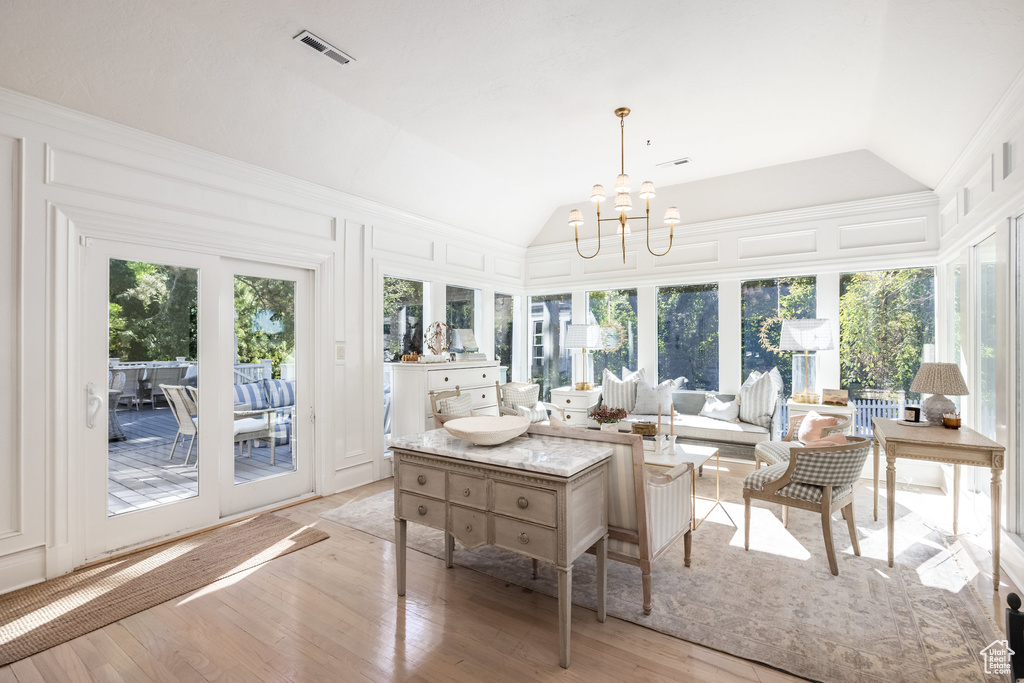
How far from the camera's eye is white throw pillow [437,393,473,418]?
468 centimetres

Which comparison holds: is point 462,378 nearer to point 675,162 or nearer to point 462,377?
point 462,377

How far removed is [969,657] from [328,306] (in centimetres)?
472

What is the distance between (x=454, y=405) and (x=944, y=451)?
360cm

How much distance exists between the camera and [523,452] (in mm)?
2318

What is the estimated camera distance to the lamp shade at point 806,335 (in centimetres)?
494

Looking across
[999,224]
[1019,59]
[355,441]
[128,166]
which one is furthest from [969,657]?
[128,166]

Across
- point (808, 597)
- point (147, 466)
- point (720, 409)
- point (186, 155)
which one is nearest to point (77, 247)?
point (186, 155)

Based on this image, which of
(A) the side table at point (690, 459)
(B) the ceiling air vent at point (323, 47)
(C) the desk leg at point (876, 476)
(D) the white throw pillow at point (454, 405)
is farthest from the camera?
(D) the white throw pillow at point (454, 405)

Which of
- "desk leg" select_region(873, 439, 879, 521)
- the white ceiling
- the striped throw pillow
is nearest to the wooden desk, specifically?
"desk leg" select_region(873, 439, 879, 521)

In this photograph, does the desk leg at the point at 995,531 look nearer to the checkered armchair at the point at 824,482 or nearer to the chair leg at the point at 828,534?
the checkered armchair at the point at 824,482

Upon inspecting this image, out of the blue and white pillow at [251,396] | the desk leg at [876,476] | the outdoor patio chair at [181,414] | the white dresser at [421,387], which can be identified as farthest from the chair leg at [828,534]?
the outdoor patio chair at [181,414]

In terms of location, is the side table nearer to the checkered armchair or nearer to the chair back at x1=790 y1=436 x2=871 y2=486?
the checkered armchair

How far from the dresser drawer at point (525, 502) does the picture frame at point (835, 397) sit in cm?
416

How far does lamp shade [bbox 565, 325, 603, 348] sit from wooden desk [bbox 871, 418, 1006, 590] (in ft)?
11.4
